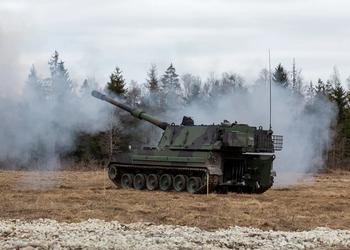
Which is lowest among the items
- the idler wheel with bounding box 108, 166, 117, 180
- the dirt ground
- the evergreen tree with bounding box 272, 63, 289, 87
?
the dirt ground

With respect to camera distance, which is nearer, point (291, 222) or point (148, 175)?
point (291, 222)

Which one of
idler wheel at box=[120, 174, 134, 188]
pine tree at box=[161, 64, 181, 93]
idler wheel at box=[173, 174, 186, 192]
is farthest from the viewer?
pine tree at box=[161, 64, 181, 93]

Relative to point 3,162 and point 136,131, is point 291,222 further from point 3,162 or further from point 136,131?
point 136,131

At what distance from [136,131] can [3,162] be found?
39.4ft

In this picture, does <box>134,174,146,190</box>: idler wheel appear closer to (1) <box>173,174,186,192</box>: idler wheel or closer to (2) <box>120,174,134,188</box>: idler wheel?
(2) <box>120,174,134,188</box>: idler wheel

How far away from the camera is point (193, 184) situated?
2775 cm

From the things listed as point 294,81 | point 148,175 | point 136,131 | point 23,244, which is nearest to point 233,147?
point 148,175

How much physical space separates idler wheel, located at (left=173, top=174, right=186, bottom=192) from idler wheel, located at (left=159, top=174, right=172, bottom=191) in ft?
0.87

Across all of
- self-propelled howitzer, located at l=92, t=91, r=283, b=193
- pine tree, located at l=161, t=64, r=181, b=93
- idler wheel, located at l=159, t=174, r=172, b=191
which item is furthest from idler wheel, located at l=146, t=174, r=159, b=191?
pine tree, located at l=161, t=64, r=181, b=93

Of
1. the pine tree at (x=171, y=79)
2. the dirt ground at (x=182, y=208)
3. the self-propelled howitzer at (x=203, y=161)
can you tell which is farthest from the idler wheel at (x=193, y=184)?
the pine tree at (x=171, y=79)

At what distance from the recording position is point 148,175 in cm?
2945

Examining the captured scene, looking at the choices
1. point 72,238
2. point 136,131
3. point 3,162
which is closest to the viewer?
point 72,238

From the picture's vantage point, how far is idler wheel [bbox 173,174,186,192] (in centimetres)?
2820

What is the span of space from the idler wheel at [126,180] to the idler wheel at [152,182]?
3.13 ft
